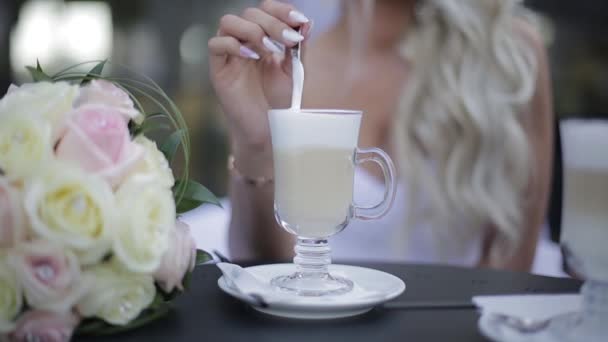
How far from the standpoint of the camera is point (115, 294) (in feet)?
2.60

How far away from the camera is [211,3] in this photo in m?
6.34

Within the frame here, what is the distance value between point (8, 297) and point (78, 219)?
113 millimetres

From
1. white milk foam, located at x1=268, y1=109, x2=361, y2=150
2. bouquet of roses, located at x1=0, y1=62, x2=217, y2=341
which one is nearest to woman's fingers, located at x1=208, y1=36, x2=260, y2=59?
white milk foam, located at x1=268, y1=109, x2=361, y2=150

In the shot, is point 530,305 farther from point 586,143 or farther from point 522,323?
point 586,143

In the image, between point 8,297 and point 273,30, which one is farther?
point 273,30

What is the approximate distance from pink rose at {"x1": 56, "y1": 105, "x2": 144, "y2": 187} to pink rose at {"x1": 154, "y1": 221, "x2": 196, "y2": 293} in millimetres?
98

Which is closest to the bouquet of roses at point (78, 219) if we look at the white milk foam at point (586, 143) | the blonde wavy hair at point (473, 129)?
the white milk foam at point (586, 143)

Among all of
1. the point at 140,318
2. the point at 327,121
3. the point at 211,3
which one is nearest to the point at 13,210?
the point at 140,318

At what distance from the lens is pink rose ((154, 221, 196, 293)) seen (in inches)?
32.7

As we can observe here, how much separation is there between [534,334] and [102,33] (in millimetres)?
6112

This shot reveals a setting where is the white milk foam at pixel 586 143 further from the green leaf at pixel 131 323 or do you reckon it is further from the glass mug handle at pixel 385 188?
the green leaf at pixel 131 323

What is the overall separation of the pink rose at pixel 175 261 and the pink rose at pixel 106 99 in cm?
15

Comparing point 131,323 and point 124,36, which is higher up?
point 124,36

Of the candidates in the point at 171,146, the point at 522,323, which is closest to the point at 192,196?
the point at 171,146
